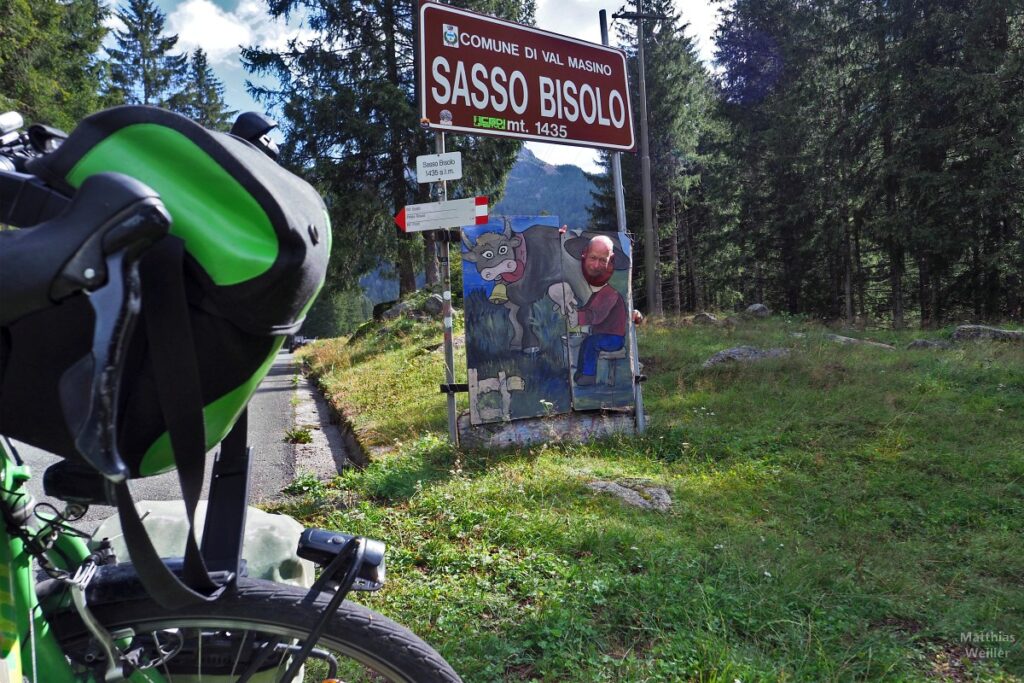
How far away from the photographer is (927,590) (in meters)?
3.24

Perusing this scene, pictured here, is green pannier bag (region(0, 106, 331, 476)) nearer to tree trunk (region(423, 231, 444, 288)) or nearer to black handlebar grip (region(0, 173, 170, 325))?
black handlebar grip (region(0, 173, 170, 325))

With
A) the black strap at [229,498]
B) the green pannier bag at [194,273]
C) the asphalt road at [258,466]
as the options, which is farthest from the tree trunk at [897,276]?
the green pannier bag at [194,273]

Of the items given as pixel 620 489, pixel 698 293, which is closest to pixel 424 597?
pixel 620 489

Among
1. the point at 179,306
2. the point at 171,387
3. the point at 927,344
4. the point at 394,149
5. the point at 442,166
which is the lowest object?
the point at 927,344

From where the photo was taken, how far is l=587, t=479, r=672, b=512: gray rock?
14.3 feet

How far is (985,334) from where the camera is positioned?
1140 centimetres

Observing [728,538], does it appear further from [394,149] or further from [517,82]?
[394,149]

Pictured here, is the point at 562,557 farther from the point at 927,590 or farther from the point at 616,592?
the point at 927,590

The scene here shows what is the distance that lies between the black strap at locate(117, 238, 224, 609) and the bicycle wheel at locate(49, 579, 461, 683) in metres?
0.21

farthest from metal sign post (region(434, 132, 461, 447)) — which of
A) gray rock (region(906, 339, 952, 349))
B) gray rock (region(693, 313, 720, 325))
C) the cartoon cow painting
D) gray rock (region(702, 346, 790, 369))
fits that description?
gray rock (region(693, 313, 720, 325))

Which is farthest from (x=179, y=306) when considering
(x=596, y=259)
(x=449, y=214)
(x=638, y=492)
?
(x=596, y=259)

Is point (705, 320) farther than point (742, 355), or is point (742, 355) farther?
point (705, 320)

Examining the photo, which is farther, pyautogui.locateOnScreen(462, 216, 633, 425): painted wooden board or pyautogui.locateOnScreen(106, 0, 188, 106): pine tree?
pyautogui.locateOnScreen(106, 0, 188, 106): pine tree

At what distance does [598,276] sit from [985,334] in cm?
926
